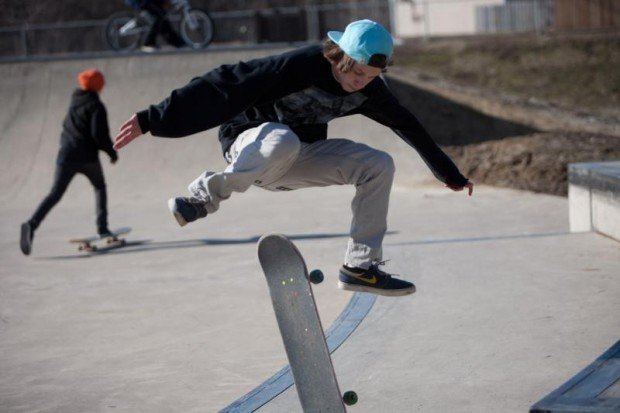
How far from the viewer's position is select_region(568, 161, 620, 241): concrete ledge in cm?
794

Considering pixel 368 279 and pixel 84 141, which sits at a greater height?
pixel 84 141

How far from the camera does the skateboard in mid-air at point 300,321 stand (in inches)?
160

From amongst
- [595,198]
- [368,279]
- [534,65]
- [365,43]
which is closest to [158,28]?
[595,198]

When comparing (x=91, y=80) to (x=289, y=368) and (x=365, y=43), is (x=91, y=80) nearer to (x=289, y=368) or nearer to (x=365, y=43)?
(x=289, y=368)

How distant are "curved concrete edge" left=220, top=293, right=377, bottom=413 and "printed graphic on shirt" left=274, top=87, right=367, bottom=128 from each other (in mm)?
1379

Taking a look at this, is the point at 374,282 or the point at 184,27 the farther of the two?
the point at 184,27

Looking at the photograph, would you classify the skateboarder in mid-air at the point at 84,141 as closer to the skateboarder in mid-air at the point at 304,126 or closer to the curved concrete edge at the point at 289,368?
the curved concrete edge at the point at 289,368

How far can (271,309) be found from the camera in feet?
23.5

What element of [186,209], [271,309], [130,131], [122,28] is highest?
[122,28]

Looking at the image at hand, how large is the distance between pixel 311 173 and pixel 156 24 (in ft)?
39.1

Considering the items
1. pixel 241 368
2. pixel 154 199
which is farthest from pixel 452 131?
pixel 241 368

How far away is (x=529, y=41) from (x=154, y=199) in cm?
1419

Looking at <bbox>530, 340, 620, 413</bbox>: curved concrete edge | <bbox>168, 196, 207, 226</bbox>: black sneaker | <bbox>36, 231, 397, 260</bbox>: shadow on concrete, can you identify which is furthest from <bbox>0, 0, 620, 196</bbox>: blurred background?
<bbox>168, 196, 207, 226</bbox>: black sneaker

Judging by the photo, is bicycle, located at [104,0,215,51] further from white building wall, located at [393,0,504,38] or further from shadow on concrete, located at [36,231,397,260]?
white building wall, located at [393,0,504,38]
